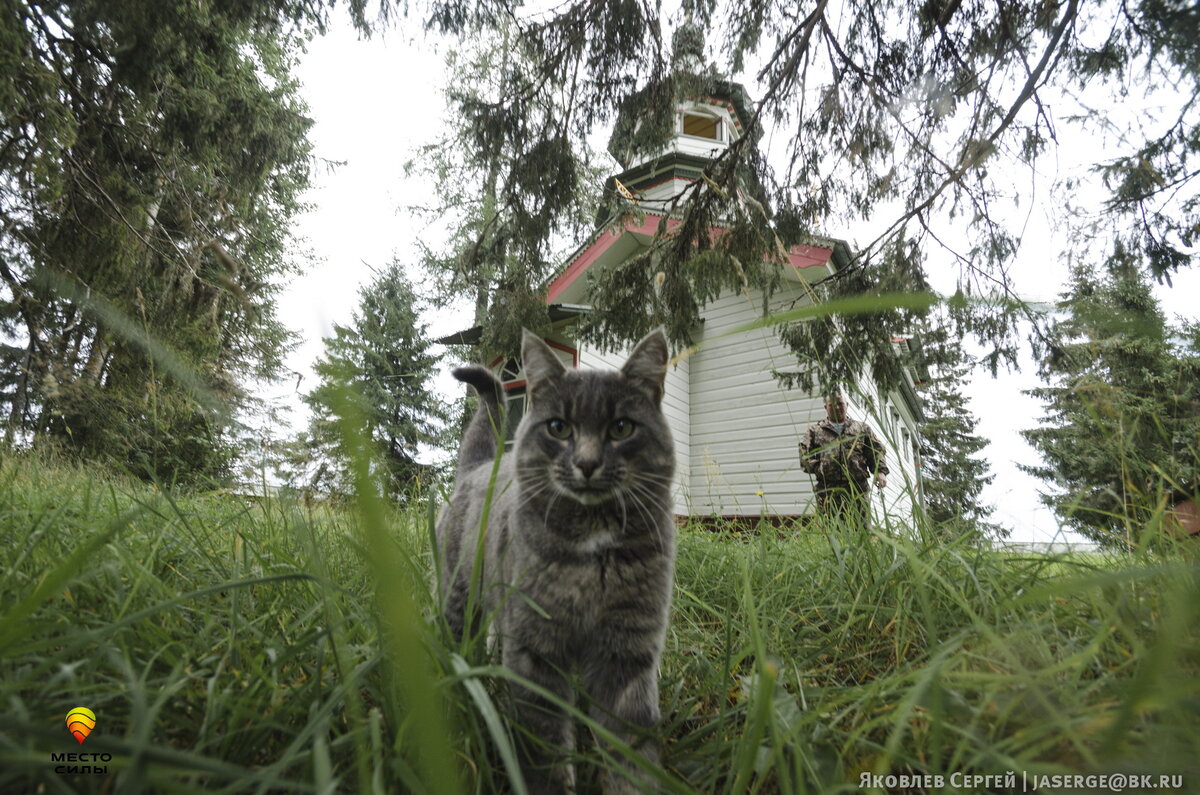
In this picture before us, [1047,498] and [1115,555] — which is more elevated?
[1047,498]

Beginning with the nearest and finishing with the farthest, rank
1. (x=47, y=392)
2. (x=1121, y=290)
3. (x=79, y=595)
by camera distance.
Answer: (x=79, y=595) → (x=1121, y=290) → (x=47, y=392)

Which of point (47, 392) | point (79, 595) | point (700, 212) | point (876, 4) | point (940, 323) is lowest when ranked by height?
point (79, 595)

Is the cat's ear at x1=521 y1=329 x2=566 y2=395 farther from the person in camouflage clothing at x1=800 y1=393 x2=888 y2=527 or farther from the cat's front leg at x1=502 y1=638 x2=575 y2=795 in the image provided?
the person in camouflage clothing at x1=800 y1=393 x2=888 y2=527

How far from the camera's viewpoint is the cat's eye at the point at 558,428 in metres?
2.00

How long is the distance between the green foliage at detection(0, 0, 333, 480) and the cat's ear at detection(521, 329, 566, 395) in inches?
87.9

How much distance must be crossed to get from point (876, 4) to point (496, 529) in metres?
5.11

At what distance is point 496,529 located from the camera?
2111 millimetres

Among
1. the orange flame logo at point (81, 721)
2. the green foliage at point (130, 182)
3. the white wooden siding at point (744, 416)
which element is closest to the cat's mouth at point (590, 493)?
the orange flame logo at point (81, 721)

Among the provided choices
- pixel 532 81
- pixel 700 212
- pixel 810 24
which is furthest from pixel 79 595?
pixel 810 24

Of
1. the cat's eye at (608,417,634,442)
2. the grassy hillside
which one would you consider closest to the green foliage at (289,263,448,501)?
the grassy hillside

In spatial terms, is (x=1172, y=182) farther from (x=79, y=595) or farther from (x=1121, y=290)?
(x=79, y=595)

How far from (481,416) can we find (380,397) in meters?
9.86

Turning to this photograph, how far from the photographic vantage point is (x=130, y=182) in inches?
205

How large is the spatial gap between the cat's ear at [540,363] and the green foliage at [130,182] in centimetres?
223
